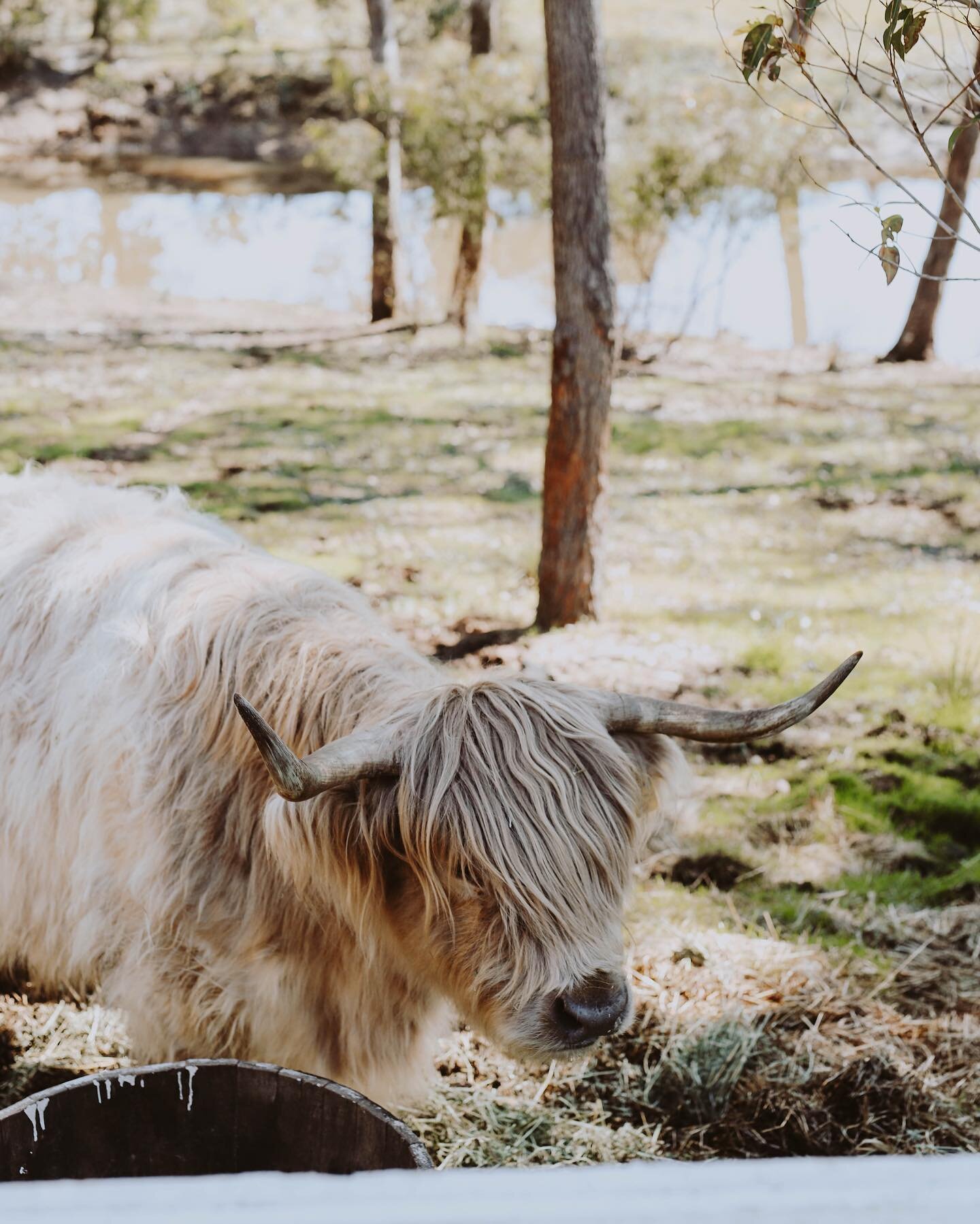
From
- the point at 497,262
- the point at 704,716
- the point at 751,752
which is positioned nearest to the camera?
the point at 704,716

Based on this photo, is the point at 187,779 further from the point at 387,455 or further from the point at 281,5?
the point at 281,5

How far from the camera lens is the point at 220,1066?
232 centimetres

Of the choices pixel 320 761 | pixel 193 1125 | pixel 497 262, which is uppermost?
pixel 497 262

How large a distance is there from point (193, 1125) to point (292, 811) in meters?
0.71

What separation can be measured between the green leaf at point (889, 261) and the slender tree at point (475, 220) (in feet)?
38.2

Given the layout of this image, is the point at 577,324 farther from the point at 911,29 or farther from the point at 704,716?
the point at 704,716

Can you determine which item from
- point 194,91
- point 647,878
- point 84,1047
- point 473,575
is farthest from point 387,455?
point 194,91

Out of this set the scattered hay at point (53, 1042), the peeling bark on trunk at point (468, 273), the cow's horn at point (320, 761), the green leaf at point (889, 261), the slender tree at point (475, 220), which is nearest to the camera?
the cow's horn at point (320, 761)

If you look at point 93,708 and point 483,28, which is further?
point 483,28

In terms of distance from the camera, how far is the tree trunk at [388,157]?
45.8ft

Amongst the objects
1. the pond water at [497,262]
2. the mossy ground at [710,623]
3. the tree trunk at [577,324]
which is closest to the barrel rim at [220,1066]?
the mossy ground at [710,623]

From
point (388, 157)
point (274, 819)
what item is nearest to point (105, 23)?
point (388, 157)

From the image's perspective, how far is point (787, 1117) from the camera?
3.46 metres

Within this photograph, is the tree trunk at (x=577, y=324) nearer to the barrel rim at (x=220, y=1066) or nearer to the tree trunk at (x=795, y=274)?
the barrel rim at (x=220, y=1066)
